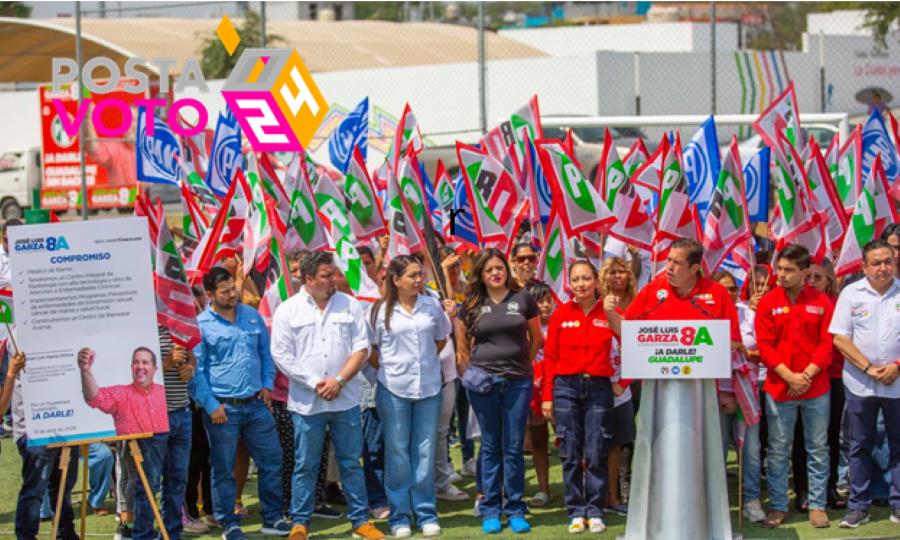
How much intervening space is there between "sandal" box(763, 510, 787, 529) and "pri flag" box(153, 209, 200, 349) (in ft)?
12.7

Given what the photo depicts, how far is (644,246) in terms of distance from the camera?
1157cm

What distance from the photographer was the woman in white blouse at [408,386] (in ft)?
30.4

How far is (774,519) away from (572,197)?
2962 mm

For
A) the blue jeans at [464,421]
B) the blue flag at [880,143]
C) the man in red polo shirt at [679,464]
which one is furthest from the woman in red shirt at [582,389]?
the blue flag at [880,143]

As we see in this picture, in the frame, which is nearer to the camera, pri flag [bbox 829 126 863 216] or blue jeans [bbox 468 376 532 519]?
blue jeans [bbox 468 376 532 519]

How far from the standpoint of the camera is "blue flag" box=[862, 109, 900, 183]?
43.3 feet

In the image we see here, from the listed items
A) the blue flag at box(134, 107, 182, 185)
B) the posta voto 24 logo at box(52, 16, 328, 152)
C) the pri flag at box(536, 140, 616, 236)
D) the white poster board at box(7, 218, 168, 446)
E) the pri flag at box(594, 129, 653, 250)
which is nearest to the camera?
the white poster board at box(7, 218, 168, 446)

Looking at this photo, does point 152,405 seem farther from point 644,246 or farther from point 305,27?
point 305,27

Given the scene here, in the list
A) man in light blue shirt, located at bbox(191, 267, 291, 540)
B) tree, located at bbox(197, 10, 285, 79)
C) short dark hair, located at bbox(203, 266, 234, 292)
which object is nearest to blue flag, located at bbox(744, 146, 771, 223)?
man in light blue shirt, located at bbox(191, 267, 291, 540)

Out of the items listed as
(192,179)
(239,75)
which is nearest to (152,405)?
(192,179)

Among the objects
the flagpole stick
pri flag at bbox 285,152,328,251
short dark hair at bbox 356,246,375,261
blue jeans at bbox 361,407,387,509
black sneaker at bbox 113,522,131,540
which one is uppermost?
pri flag at bbox 285,152,328,251

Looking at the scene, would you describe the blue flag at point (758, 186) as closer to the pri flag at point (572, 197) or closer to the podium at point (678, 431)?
the pri flag at point (572, 197)

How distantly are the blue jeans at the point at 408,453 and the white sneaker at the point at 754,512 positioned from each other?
2.07 meters

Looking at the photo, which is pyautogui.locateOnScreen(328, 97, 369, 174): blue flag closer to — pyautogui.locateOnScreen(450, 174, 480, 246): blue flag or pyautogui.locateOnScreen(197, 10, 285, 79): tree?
pyautogui.locateOnScreen(450, 174, 480, 246): blue flag
